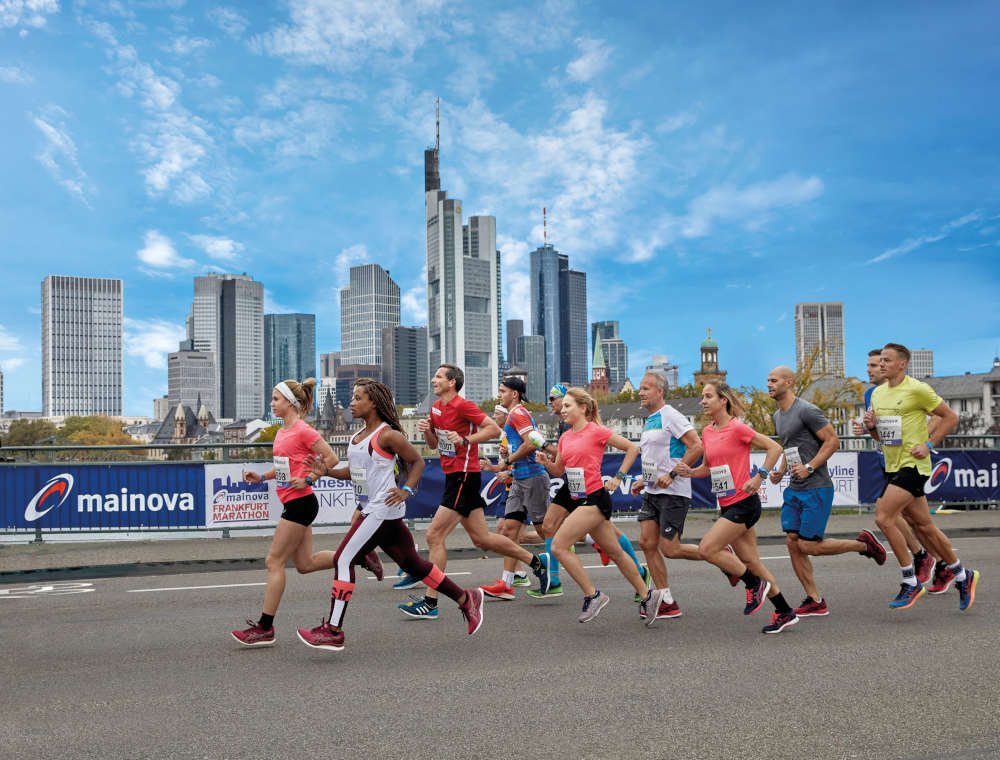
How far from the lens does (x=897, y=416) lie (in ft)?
25.6

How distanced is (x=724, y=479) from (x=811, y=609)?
1437 millimetres

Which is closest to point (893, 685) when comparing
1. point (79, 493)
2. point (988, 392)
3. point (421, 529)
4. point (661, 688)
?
point (661, 688)

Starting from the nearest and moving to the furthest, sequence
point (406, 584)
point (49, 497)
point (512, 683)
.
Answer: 1. point (512, 683)
2. point (406, 584)
3. point (49, 497)

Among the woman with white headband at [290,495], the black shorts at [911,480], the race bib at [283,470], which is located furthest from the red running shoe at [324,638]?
the black shorts at [911,480]

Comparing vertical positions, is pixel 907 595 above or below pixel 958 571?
below

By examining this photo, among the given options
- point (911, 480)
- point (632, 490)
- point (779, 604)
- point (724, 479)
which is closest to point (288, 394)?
point (632, 490)

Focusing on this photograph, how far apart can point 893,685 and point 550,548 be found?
284cm

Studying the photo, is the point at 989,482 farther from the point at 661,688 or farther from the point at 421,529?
the point at 661,688

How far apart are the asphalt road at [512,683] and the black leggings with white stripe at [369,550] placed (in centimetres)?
40

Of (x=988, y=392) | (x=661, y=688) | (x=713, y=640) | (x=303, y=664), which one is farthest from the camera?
(x=988, y=392)

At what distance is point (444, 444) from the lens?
7930mm

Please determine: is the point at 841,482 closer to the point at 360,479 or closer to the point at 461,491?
the point at 461,491

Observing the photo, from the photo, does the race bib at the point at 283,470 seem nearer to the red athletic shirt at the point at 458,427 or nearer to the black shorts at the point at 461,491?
the red athletic shirt at the point at 458,427

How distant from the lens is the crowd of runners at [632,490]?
254 inches
